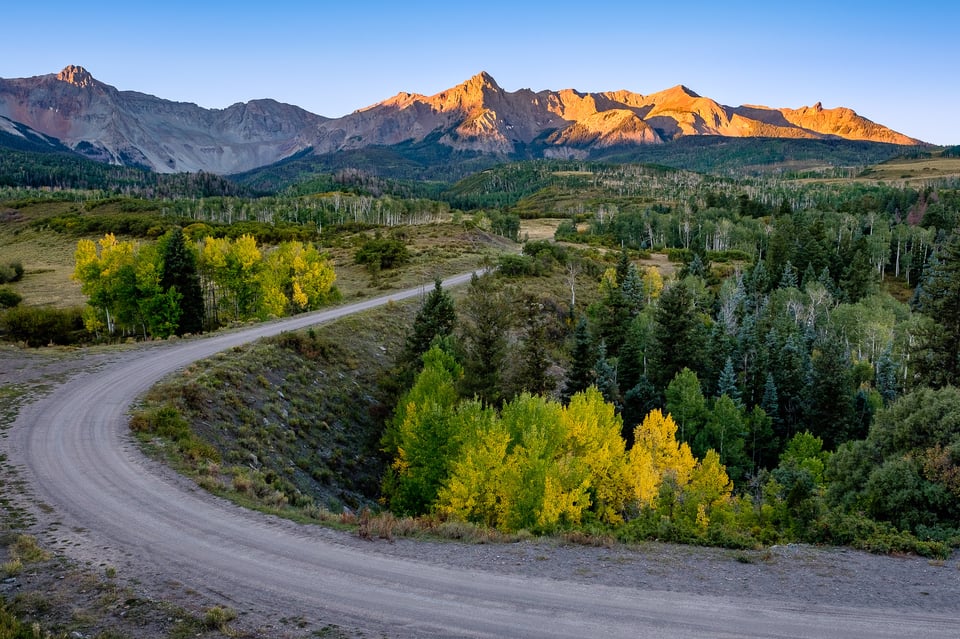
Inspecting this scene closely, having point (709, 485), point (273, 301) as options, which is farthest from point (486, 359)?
point (273, 301)

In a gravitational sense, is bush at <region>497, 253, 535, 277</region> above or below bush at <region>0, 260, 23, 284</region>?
above

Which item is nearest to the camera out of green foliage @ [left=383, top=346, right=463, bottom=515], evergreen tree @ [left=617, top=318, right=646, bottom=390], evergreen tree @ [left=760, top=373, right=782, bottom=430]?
green foliage @ [left=383, top=346, right=463, bottom=515]

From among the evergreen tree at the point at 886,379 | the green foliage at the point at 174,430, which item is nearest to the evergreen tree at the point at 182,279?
the green foliage at the point at 174,430

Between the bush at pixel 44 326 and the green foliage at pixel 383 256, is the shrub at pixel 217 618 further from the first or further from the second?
the green foliage at pixel 383 256

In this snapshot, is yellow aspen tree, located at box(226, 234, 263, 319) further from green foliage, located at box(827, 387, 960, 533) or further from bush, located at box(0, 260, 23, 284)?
bush, located at box(0, 260, 23, 284)

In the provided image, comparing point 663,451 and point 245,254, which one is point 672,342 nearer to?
point 663,451

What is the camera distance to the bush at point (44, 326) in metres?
54.5

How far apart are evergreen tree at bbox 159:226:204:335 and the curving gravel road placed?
3726 cm

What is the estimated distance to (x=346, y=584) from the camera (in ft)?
46.1

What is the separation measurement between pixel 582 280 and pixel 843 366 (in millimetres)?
44042

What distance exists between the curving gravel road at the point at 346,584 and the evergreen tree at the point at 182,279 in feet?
122

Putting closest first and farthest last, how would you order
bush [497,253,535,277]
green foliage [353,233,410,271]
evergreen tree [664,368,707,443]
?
evergreen tree [664,368,707,443]
bush [497,253,535,277]
green foliage [353,233,410,271]

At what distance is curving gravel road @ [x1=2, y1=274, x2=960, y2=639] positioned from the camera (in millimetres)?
12484

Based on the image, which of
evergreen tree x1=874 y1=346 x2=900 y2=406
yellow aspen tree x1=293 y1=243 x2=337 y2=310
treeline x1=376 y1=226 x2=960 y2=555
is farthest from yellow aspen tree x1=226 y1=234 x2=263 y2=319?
evergreen tree x1=874 y1=346 x2=900 y2=406
